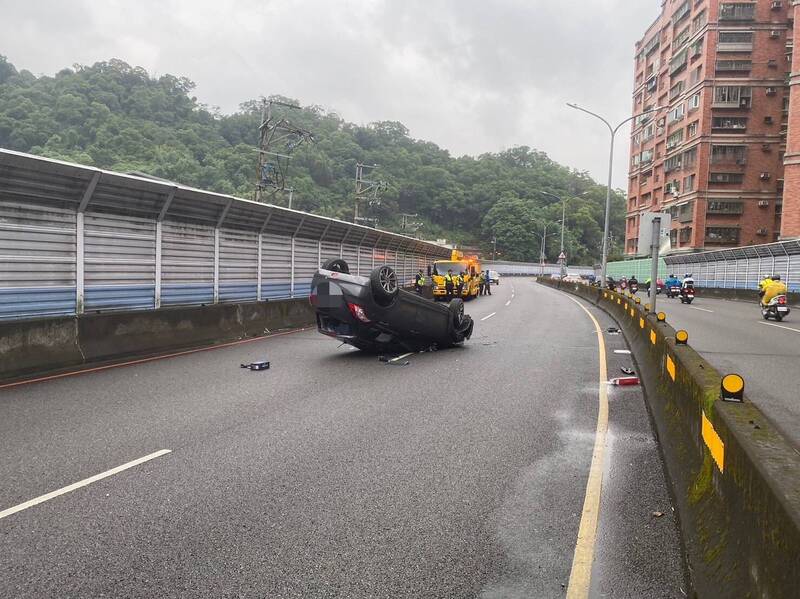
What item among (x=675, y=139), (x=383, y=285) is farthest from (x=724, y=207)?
(x=383, y=285)

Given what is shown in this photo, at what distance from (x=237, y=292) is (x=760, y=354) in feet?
40.3

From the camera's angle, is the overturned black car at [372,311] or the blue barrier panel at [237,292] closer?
the overturned black car at [372,311]

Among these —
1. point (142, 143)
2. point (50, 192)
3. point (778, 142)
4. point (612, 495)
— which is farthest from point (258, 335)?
point (778, 142)

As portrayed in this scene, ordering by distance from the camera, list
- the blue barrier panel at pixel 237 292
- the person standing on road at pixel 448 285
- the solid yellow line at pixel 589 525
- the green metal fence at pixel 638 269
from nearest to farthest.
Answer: the solid yellow line at pixel 589 525
the blue barrier panel at pixel 237 292
the person standing on road at pixel 448 285
the green metal fence at pixel 638 269

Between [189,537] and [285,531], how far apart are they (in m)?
0.60

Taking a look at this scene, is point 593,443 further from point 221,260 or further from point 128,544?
point 221,260

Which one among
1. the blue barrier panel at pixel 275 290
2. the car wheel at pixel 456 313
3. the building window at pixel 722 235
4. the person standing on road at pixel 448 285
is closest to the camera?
the car wheel at pixel 456 313

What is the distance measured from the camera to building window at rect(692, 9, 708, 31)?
63359 mm

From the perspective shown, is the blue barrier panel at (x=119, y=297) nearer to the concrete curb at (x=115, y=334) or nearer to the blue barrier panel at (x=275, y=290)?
the concrete curb at (x=115, y=334)

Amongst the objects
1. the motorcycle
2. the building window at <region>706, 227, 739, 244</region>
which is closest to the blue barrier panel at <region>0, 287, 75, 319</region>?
the motorcycle

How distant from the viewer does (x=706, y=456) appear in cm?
381

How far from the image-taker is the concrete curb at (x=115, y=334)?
29.6 ft

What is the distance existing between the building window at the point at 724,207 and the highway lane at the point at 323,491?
208 feet

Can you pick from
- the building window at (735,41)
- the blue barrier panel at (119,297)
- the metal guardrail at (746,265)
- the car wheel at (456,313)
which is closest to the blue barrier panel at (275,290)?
the blue barrier panel at (119,297)
